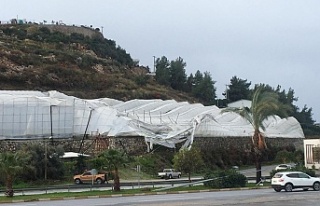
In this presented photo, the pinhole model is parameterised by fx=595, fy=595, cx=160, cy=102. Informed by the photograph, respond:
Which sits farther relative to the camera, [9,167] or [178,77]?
[178,77]

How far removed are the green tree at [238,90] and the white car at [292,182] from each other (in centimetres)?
8917

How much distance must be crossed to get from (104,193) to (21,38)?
9025cm

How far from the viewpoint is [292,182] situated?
3488cm

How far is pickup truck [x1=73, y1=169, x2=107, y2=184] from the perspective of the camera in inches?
1842

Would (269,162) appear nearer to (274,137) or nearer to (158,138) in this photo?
(274,137)

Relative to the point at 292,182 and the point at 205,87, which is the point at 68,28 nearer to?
the point at 205,87

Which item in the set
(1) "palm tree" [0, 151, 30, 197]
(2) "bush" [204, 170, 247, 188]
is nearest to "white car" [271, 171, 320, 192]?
A: (2) "bush" [204, 170, 247, 188]

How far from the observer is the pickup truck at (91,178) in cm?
4678

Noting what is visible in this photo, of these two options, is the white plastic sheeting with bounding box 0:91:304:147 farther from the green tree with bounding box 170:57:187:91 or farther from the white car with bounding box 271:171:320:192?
the green tree with bounding box 170:57:187:91

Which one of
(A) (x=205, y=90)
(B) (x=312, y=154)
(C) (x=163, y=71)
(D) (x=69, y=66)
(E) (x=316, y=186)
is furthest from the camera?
(C) (x=163, y=71)

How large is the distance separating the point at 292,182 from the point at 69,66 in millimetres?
76785

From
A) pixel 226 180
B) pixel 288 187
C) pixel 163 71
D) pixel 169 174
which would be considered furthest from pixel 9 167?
pixel 163 71

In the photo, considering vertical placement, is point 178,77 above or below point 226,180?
above

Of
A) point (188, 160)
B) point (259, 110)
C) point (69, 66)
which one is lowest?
point (188, 160)
